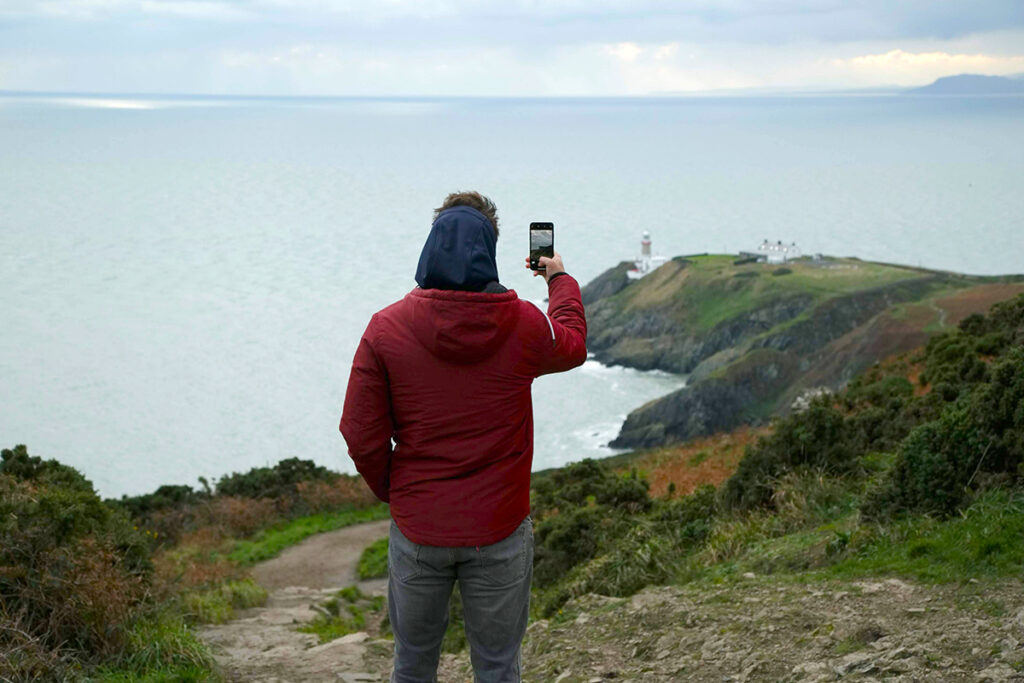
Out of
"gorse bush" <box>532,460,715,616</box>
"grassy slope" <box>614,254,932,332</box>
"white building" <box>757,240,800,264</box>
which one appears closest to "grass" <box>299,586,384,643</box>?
"gorse bush" <box>532,460,715,616</box>

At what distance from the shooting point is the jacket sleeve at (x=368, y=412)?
3572 mm

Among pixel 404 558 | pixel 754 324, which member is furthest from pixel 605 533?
pixel 754 324

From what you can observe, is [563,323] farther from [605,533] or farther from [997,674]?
[605,533]

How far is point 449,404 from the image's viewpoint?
11.7 feet

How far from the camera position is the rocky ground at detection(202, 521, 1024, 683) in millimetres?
5105

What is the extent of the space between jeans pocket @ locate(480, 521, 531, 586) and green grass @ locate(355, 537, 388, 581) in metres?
12.7

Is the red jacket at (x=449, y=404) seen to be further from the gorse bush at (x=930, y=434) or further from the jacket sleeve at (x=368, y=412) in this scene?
the gorse bush at (x=930, y=434)

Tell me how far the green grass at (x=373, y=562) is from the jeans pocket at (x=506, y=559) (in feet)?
41.8

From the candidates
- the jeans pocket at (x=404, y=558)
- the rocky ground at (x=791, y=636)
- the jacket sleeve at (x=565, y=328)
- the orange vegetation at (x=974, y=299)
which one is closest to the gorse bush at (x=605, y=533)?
the rocky ground at (x=791, y=636)

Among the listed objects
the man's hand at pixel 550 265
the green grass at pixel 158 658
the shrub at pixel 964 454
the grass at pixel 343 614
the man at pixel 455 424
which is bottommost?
the grass at pixel 343 614

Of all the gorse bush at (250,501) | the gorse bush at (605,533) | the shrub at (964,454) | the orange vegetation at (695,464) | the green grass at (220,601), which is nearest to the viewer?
the shrub at (964,454)

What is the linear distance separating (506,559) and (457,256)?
1.13 m

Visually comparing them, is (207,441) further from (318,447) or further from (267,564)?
(267,564)

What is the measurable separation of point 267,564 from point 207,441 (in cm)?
4489
